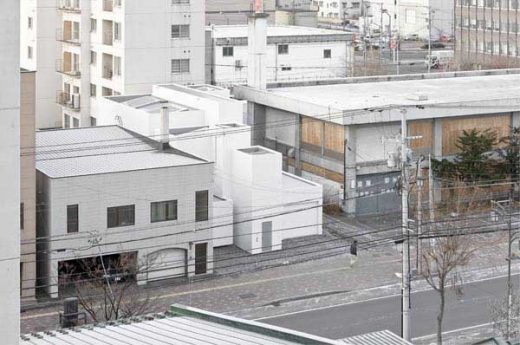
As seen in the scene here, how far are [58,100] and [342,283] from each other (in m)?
17.2

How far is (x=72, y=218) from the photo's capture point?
21.1 meters

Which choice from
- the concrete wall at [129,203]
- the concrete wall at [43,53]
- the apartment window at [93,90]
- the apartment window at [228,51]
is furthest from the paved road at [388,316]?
the apartment window at [228,51]

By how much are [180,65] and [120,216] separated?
39.7ft

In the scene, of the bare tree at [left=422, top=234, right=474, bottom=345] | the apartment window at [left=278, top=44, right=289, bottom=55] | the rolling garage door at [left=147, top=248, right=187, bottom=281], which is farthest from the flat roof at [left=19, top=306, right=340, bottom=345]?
the apartment window at [left=278, top=44, right=289, bottom=55]

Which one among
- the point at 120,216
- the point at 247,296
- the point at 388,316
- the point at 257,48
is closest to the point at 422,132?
the point at 257,48

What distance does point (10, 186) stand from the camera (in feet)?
23.6

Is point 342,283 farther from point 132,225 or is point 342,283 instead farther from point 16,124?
point 16,124

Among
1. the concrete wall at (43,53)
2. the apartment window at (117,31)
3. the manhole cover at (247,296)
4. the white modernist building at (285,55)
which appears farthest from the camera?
the white modernist building at (285,55)

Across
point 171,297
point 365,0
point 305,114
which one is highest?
point 365,0

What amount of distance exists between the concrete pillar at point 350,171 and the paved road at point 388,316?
6131mm

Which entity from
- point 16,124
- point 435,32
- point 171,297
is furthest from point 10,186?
point 435,32

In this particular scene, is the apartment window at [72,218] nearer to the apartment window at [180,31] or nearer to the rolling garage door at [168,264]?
the rolling garage door at [168,264]

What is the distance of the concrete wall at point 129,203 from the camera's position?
20.9 metres

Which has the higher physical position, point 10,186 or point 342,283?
point 10,186
